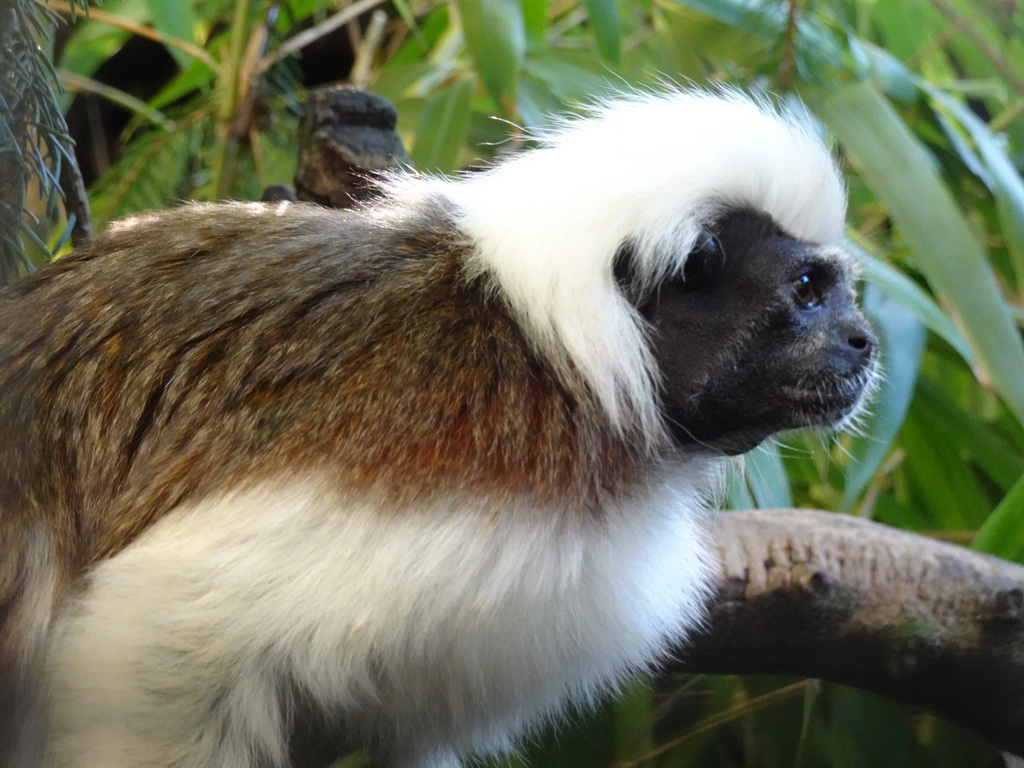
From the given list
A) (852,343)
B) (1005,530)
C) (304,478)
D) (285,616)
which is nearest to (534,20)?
(852,343)

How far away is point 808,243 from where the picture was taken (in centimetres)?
185

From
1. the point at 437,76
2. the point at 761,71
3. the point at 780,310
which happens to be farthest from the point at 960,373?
the point at 780,310

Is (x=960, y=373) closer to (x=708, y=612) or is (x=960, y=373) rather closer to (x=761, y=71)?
(x=761, y=71)

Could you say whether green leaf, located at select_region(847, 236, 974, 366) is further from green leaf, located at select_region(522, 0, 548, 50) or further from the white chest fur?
the white chest fur

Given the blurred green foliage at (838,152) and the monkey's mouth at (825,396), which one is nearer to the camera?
the monkey's mouth at (825,396)

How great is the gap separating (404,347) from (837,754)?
53.1 inches

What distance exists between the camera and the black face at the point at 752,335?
1.76 meters

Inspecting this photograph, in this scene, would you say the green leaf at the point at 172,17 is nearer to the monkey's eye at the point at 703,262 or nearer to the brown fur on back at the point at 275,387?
the brown fur on back at the point at 275,387

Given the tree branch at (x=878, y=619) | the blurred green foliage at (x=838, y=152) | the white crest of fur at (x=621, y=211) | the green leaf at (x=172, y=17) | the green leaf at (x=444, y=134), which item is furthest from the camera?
the green leaf at (x=444, y=134)

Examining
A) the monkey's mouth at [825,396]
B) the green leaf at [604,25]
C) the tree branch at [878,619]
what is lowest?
the tree branch at [878,619]

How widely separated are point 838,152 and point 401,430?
1.79 meters

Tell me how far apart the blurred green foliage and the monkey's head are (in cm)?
46

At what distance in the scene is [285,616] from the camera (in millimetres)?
1522

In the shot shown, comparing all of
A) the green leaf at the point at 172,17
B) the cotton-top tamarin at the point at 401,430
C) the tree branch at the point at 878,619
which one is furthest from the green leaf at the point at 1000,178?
the green leaf at the point at 172,17
